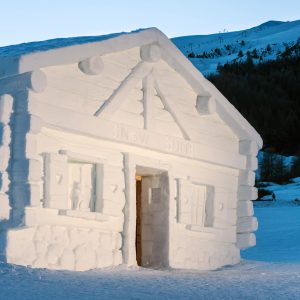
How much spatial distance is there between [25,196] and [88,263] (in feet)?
5.86

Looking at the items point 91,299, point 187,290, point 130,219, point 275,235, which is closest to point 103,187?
point 130,219

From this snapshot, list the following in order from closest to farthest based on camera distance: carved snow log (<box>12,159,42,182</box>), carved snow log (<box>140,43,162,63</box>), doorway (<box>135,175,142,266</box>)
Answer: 1. carved snow log (<box>12,159,42,182</box>)
2. carved snow log (<box>140,43,162,63</box>)
3. doorway (<box>135,175,142,266</box>)

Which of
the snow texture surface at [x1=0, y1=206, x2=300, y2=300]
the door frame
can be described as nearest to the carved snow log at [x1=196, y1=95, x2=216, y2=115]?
the door frame

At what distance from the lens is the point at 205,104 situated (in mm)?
15008

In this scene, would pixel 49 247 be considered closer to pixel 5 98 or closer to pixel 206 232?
pixel 5 98

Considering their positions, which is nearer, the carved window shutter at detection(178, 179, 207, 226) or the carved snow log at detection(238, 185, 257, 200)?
the carved window shutter at detection(178, 179, 207, 226)

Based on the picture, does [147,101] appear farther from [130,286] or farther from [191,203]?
Answer: [130,286]

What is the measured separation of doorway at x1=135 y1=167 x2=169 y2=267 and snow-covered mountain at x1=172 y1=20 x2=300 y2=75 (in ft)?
193

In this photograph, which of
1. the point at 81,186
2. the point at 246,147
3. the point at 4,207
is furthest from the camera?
the point at 246,147

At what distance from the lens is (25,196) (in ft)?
35.8

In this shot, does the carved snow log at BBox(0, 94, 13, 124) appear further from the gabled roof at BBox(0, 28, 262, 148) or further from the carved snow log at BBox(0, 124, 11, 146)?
the gabled roof at BBox(0, 28, 262, 148)

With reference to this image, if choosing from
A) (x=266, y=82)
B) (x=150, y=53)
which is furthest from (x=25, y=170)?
(x=266, y=82)

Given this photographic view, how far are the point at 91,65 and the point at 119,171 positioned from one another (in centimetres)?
189

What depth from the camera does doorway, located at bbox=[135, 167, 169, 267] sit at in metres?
14.1
